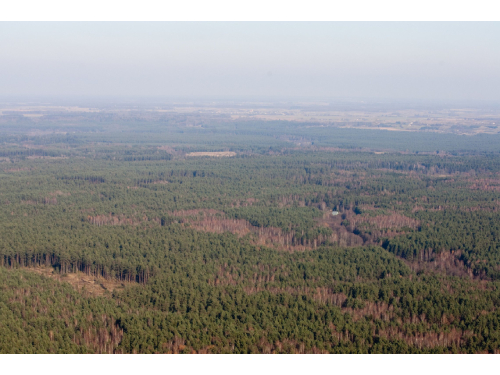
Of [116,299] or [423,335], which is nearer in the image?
[423,335]

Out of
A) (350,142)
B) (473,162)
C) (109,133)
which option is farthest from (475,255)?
(109,133)

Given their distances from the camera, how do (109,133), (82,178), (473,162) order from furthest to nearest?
(109,133), (473,162), (82,178)

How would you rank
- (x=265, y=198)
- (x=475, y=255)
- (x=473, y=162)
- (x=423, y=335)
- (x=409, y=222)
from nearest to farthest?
(x=423, y=335), (x=475, y=255), (x=409, y=222), (x=265, y=198), (x=473, y=162)

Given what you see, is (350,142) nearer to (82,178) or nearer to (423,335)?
(82,178)

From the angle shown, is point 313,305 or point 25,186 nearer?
point 313,305

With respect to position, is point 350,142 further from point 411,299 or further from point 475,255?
point 411,299

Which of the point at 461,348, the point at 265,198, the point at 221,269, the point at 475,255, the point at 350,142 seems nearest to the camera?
the point at 461,348

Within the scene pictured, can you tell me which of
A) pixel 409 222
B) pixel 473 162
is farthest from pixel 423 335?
pixel 473 162
